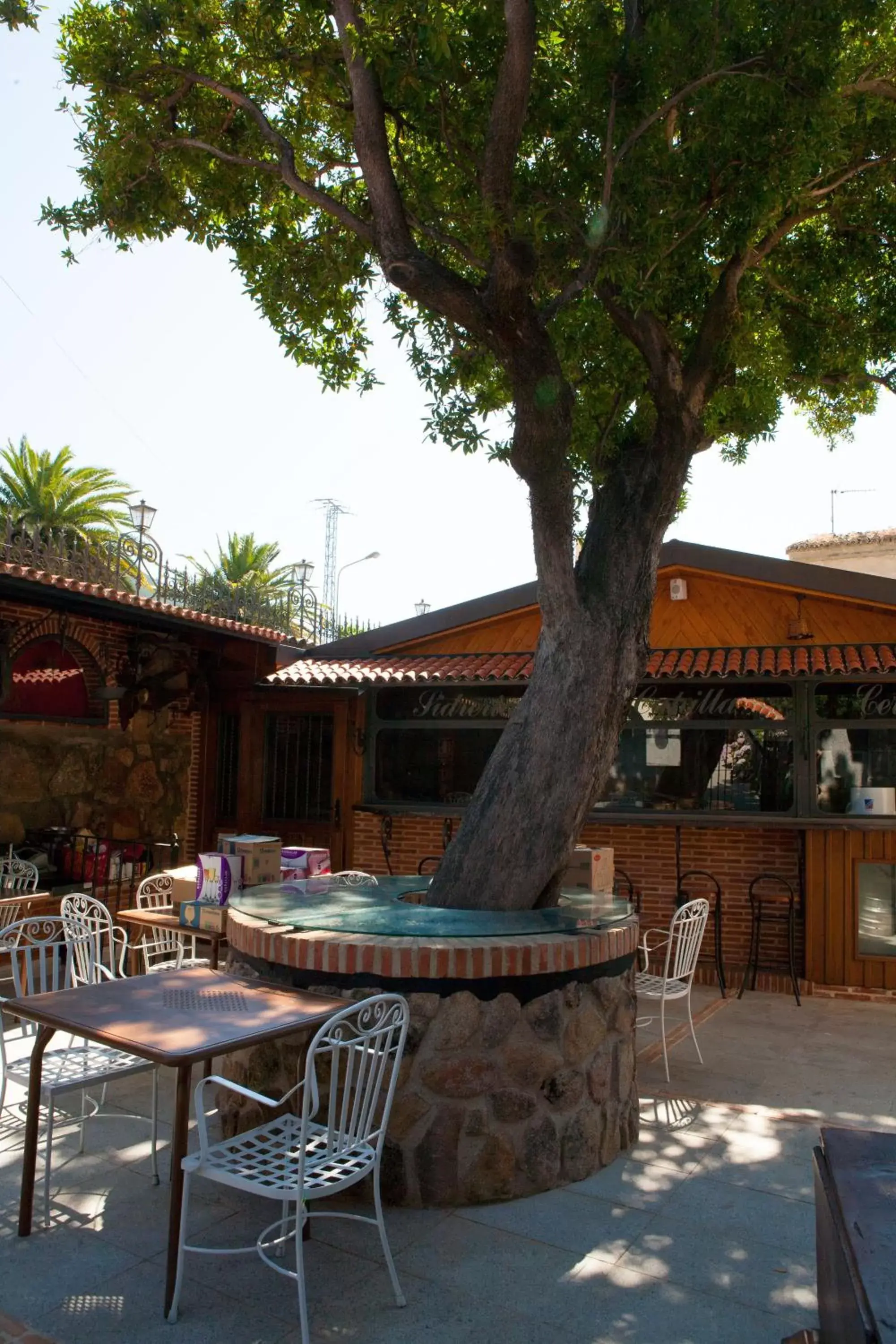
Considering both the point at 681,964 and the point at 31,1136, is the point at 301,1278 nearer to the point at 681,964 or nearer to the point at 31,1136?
the point at 31,1136

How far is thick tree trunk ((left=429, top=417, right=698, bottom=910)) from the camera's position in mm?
4938

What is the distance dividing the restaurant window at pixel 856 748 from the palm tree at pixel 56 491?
19851 mm

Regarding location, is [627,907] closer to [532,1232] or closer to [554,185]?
[532,1232]

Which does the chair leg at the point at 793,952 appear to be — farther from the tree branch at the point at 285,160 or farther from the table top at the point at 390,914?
the tree branch at the point at 285,160

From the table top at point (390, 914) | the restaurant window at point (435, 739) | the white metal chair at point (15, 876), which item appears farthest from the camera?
the restaurant window at point (435, 739)

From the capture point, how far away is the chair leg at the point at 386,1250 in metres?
3.14

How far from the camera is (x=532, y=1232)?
11.9ft

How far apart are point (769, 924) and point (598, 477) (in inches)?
180

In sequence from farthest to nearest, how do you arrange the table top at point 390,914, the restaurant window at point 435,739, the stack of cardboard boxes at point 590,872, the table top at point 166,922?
the restaurant window at point 435,739 → the stack of cardboard boxes at point 590,872 → the table top at point 166,922 → the table top at point 390,914

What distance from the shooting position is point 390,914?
15.3 ft

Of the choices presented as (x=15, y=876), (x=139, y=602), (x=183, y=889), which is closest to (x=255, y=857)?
(x=183, y=889)

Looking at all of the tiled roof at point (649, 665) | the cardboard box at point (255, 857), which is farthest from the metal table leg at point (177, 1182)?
the tiled roof at point (649, 665)

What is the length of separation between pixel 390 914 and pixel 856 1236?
2.88 m

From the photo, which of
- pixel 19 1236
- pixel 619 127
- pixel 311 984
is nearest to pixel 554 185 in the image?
pixel 619 127
